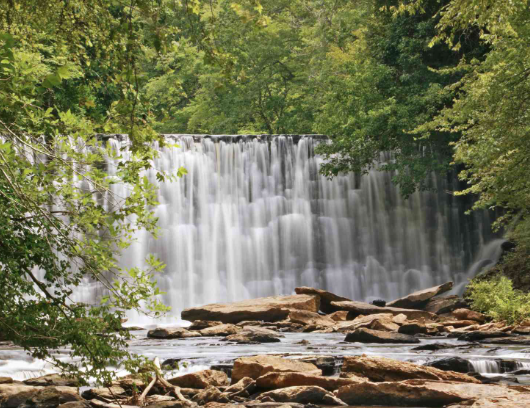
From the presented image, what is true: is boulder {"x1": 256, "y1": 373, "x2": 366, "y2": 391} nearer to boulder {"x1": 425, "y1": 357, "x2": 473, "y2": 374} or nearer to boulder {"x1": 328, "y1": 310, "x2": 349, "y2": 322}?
boulder {"x1": 425, "y1": 357, "x2": 473, "y2": 374}

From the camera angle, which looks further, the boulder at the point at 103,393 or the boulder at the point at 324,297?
the boulder at the point at 324,297

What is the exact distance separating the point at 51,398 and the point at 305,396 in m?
3.09

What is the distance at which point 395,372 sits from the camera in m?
8.97

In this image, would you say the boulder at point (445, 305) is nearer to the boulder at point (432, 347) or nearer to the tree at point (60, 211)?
the boulder at point (432, 347)

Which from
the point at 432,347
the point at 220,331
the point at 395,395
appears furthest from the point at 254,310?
the point at 395,395

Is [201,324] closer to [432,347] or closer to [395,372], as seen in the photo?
[432,347]

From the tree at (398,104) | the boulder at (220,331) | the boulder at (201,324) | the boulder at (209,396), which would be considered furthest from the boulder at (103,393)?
the tree at (398,104)

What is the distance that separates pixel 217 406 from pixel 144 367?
2.07 metres

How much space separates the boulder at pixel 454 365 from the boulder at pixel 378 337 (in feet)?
10.4

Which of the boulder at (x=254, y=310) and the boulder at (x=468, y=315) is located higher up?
the boulder at (x=254, y=310)

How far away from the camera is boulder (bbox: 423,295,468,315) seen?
19625 mm

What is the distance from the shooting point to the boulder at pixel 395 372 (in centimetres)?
896

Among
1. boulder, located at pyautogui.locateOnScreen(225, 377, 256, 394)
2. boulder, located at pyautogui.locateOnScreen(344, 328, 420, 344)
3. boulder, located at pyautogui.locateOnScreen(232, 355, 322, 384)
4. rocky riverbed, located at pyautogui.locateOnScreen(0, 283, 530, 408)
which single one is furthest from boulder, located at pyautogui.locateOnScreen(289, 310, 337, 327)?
boulder, located at pyautogui.locateOnScreen(225, 377, 256, 394)

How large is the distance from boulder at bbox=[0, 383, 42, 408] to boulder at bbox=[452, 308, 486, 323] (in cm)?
1203
